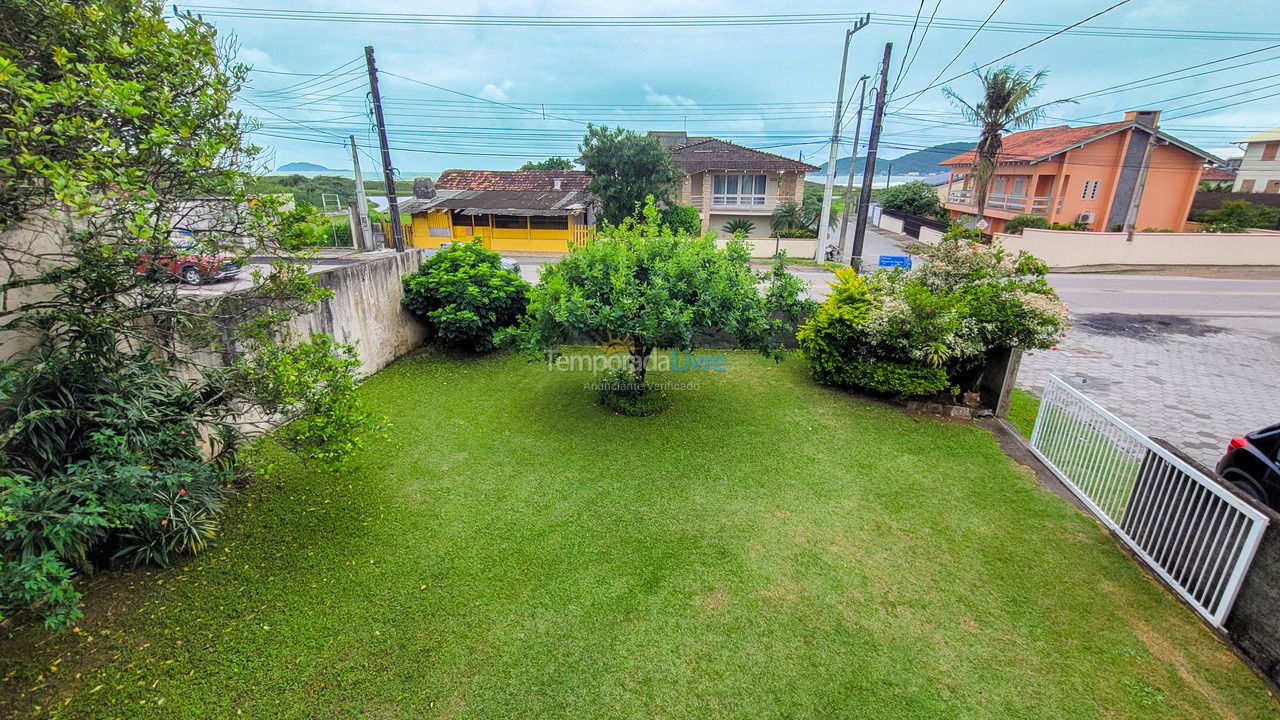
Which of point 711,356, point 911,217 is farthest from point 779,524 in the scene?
point 911,217

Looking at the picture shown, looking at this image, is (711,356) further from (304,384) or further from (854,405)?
(304,384)

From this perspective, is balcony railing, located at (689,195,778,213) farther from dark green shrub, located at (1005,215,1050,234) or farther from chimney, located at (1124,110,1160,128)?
chimney, located at (1124,110,1160,128)

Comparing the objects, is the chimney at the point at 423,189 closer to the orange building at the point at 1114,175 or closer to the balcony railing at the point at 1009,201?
the balcony railing at the point at 1009,201

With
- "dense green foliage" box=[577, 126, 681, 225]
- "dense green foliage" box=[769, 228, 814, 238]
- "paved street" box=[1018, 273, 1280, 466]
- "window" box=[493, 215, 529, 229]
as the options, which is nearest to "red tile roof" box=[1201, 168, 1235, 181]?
"paved street" box=[1018, 273, 1280, 466]

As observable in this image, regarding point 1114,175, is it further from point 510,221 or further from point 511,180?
point 511,180

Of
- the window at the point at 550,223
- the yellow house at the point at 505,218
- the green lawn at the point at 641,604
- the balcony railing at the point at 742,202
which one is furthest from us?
the balcony railing at the point at 742,202

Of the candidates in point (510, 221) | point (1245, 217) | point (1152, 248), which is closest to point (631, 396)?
point (510, 221)

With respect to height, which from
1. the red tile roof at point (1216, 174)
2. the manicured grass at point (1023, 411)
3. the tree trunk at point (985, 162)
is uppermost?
the red tile roof at point (1216, 174)

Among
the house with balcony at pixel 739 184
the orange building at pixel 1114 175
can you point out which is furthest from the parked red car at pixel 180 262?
the orange building at pixel 1114 175
